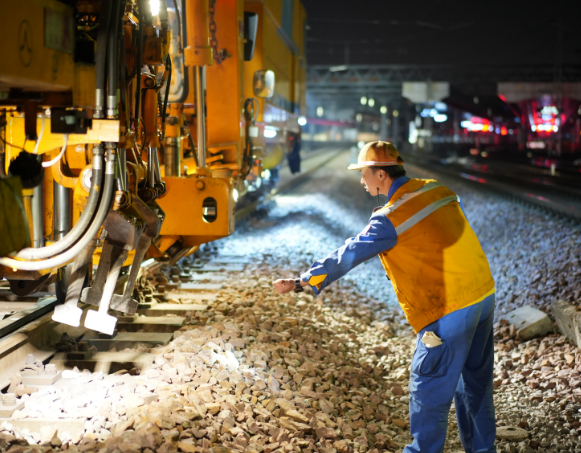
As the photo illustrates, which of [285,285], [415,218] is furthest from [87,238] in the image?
[415,218]

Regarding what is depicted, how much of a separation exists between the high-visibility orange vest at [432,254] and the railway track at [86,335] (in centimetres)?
193

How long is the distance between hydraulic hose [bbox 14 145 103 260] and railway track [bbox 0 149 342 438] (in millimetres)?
909

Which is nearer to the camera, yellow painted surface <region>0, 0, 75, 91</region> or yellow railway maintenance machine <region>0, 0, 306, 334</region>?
yellow painted surface <region>0, 0, 75, 91</region>

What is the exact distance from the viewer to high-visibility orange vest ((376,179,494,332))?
10.8ft

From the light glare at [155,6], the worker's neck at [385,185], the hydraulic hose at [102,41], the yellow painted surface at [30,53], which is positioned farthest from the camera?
the light glare at [155,6]

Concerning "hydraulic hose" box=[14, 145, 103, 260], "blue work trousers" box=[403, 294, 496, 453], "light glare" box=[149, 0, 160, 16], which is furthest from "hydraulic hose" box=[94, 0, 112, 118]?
"blue work trousers" box=[403, 294, 496, 453]

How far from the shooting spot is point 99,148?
3.39 meters

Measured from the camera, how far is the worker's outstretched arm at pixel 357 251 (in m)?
Result: 3.29

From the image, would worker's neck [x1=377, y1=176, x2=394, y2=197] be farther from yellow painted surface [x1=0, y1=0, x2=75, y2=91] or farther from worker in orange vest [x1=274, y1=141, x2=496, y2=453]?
yellow painted surface [x1=0, y1=0, x2=75, y2=91]

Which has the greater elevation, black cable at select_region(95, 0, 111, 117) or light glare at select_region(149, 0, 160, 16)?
light glare at select_region(149, 0, 160, 16)

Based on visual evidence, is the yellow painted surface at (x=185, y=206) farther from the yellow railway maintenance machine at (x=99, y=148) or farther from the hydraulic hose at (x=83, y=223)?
the hydraulic hose at (x=83, y=223)

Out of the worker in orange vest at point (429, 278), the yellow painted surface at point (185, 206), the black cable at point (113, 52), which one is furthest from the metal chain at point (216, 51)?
the worker in orange vest at point (429, 278)

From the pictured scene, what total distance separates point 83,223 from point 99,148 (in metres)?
0.41

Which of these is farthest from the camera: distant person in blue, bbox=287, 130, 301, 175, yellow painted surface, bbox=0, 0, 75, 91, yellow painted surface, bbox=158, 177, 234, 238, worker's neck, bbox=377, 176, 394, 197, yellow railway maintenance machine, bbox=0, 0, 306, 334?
distant person in blue, bbox=287, 130, 301, 175
